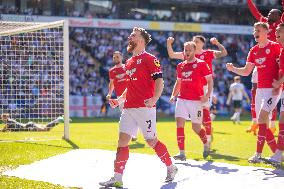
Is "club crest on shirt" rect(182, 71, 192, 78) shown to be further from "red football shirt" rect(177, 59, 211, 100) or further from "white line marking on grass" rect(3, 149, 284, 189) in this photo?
"white line marking on grass" rect(3, 149, 284, 189)

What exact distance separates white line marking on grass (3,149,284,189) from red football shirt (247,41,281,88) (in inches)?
69.3

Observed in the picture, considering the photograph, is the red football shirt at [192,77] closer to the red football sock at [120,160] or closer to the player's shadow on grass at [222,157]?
the player's shadow on grass at [222,157]

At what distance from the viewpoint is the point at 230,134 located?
15.7 metres

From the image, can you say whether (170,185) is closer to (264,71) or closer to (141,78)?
(141,78)

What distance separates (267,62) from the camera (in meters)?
8.71

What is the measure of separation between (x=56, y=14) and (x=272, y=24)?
24.6 meters

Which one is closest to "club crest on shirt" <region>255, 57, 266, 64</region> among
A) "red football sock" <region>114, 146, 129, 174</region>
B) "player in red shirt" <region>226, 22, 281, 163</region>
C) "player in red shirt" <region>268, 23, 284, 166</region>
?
"player in red shirt" <region>226, 22, 281, 163</region>

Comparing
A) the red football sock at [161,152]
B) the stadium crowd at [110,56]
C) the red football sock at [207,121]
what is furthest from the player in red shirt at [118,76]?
the stadium crowd at [110,56]

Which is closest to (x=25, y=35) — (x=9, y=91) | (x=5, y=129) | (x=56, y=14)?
(x=9, y=91)

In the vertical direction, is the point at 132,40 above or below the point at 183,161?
above

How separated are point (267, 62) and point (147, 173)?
3157 millimetres

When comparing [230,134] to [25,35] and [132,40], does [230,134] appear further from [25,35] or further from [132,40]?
[132,40]

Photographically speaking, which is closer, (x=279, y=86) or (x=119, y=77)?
(x=279, y=86)

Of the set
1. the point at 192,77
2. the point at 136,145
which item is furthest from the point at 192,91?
the point at 136,145
